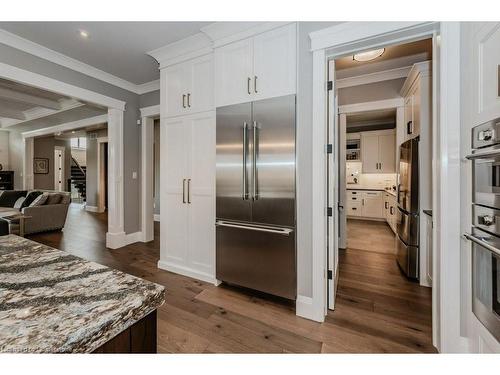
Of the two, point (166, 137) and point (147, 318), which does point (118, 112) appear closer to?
point (166, 137)

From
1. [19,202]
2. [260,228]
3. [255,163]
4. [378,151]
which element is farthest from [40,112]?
[378,151]

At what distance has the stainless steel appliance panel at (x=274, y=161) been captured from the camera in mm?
2051

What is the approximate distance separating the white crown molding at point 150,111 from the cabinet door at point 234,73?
2.00 m

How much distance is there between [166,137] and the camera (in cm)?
292

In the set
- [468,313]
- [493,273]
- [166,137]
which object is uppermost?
[166,137]

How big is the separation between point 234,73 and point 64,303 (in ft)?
7.61

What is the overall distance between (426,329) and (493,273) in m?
1.01

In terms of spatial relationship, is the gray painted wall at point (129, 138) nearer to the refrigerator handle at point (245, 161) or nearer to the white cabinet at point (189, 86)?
the white cabinet at point (189, 86)

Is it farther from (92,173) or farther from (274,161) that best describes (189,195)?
(92,173)

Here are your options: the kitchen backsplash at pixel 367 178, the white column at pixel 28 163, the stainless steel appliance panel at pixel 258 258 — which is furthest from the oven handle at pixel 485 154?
the white column at pixel 28 163

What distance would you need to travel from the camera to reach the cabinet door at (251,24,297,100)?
204 cm

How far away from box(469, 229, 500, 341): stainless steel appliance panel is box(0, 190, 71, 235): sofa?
6.45 metres
